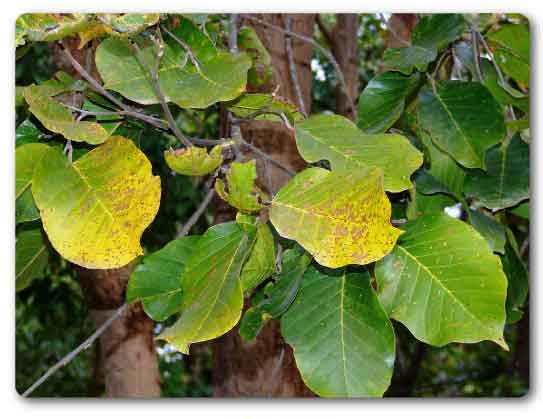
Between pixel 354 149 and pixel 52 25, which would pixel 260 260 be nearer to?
pixel 354 149

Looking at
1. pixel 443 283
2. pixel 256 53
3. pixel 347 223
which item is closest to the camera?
pixel 347 223

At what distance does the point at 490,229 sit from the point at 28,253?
58 centimetres

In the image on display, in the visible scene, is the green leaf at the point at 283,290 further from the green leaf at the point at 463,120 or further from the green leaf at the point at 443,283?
the green leaf at the point at 463,120

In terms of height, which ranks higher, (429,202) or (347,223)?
(347,223)

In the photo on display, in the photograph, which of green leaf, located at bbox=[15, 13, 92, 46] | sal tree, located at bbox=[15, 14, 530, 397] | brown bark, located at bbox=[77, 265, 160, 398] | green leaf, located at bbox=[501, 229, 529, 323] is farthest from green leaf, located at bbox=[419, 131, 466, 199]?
brown bark, located at bbox=[77, 265, 160, 398]

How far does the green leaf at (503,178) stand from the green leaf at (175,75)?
12.4 inches

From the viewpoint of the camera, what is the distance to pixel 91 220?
70cm

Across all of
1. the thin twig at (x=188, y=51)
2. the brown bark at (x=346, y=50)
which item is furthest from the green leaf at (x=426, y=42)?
the brown bark at (x=346, y=50)

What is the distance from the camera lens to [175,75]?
76cm

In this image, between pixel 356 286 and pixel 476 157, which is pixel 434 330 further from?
pixel 476 157

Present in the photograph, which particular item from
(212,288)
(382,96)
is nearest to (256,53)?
(382,96)

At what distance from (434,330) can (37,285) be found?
1.22 metres

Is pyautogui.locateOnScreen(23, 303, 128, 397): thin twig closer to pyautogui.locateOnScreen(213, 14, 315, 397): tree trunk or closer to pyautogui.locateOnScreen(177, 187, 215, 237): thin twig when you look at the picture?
pyautogui.locateOnScreen(177, 187, 215, 237): thin twig
